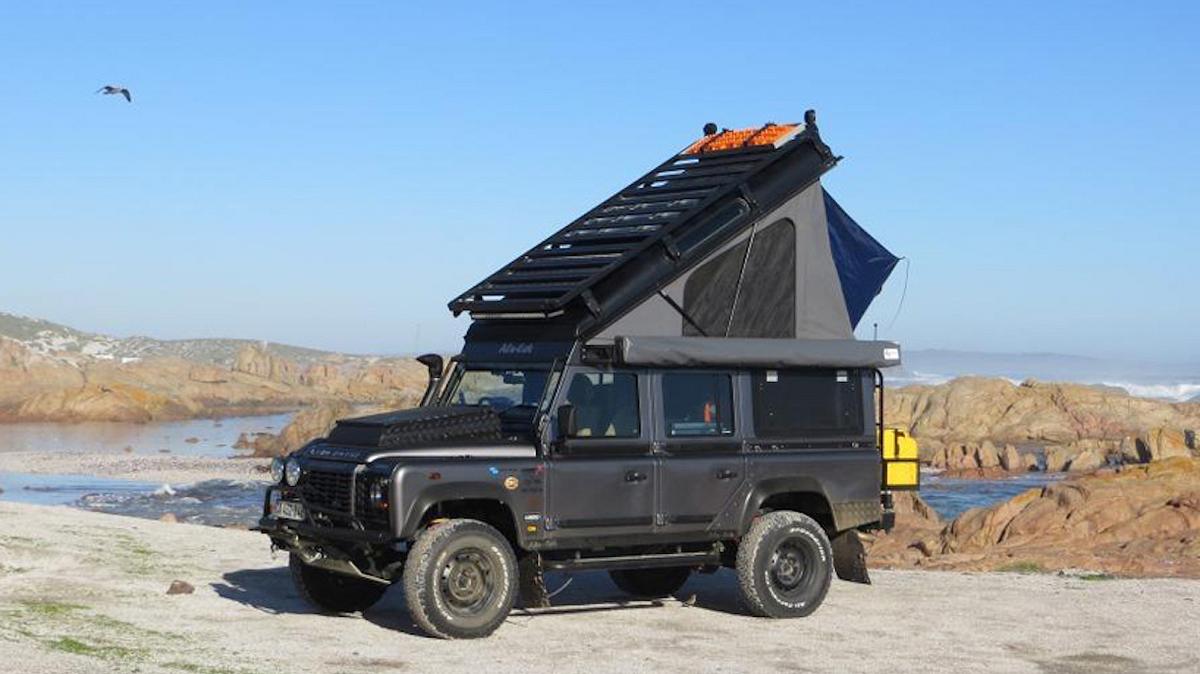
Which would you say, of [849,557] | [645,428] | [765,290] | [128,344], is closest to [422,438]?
[645,428]

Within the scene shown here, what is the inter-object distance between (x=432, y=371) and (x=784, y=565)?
332 cm

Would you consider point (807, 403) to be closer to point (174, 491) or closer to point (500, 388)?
point (500, 388)

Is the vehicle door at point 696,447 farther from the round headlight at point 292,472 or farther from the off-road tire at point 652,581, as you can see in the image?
the round headlight at point 292,472

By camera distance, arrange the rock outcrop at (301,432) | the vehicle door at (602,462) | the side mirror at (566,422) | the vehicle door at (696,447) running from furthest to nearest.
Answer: the rock outcrop at (301,432), the vehicle door at (696,447), the vehicle door at (602,462), the side mirror at (566,422)

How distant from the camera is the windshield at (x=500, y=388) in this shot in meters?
12.2

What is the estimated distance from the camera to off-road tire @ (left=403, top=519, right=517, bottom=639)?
11.1m

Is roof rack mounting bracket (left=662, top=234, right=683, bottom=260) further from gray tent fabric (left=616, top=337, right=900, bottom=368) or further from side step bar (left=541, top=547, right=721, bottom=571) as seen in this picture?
side step bar (left=541, top=547, right=721, bottom=571)

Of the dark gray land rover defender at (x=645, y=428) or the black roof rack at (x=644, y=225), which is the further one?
the black roof rack at (x=644, y=225)

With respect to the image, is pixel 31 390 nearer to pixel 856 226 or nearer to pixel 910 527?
pixel 910 527

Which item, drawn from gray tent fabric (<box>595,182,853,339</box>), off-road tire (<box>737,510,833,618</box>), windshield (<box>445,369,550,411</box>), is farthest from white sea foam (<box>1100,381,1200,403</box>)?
windshield (<box>445,369,550,411</box>)

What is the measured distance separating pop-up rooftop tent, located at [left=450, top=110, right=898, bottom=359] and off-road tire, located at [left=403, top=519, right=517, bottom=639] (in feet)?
5.81

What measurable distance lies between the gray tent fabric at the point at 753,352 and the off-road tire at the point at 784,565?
1285 mm

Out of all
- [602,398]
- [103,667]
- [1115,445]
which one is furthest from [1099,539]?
[1115,445]

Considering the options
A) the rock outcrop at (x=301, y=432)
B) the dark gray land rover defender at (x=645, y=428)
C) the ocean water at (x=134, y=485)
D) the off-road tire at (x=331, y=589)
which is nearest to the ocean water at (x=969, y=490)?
the ocean water at (x=134, y=485)
